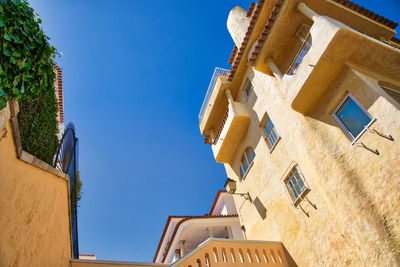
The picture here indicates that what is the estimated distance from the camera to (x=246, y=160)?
41.7 ft

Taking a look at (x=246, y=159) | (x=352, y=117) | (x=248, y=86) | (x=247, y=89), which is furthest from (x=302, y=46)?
(x=246, y=159)

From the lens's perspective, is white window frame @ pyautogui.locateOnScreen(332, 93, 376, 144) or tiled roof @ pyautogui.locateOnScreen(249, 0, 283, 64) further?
tiled roof @ pyautogui.locateOnScreen(249, 0, 283, 64)

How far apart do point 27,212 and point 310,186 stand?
26.2ft

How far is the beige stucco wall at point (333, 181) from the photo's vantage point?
608 centimetres

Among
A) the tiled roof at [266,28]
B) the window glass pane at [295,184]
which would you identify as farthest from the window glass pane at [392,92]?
the tiled roof at [266,28]

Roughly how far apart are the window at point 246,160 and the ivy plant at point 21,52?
30.4 feet

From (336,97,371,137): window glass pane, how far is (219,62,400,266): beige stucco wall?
232mm

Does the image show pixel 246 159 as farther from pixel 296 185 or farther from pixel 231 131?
pixel 296 185

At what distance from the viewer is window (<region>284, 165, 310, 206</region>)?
8875 mm

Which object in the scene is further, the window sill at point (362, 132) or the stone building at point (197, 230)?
the stone building at point (197, 230)

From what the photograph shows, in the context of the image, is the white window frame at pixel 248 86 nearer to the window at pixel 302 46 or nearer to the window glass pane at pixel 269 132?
the window glass pane at pixel 269 132

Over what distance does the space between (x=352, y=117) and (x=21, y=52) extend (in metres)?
8.14

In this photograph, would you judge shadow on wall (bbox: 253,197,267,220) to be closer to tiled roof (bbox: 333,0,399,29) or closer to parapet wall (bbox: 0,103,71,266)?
parapet wall (bbox: 0,103,71,266)

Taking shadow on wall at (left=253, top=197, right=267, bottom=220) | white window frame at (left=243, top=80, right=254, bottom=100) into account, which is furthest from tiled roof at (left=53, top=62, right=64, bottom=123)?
shadow on wall at (left=253, top=197, right=267, bottom=220)
